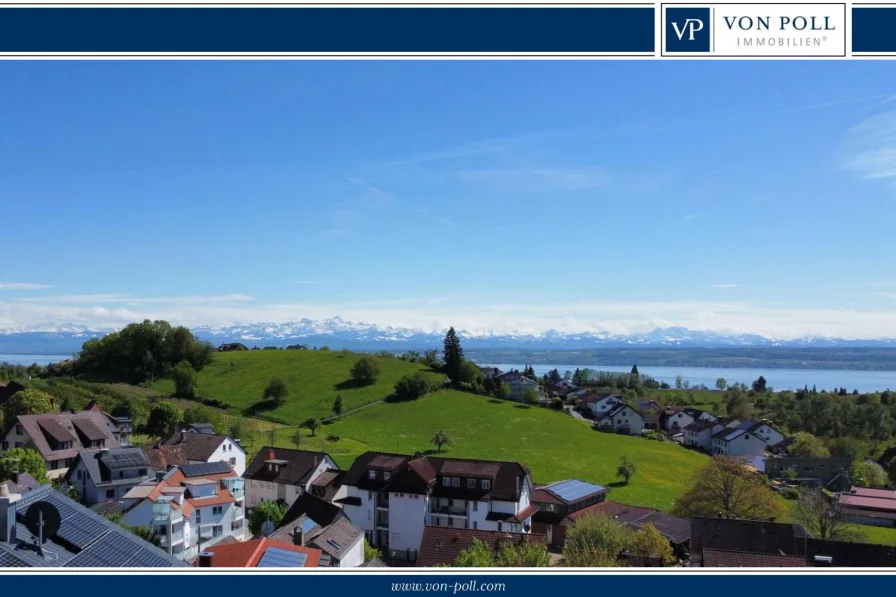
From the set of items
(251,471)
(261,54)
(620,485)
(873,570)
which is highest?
(261,54)

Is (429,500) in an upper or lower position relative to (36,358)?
lower

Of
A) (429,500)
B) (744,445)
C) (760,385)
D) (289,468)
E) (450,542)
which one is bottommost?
(744,445)

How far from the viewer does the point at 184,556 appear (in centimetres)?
2528

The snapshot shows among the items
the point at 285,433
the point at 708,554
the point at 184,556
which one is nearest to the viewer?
the point at 708,554

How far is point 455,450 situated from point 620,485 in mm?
Result: 13466

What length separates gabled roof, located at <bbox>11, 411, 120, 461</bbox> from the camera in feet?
123

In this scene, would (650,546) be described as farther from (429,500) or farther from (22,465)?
(22,465)

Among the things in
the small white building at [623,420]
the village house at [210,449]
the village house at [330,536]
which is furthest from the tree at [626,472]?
the village house at [210,449]

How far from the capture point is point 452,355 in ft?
257


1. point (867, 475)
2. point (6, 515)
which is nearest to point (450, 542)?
point (6, 515)

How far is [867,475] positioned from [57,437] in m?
59.5

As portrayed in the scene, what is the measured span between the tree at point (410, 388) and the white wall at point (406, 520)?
38770 mm

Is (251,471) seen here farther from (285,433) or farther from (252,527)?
(285,433)

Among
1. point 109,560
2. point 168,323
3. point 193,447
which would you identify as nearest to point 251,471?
point 193,447
